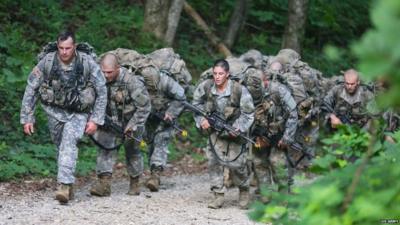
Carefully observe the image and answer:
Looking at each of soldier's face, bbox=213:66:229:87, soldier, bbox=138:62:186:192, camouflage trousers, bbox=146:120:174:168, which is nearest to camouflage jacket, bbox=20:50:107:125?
soldier's face, bbox=213:66:229:87

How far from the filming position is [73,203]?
1085 cm

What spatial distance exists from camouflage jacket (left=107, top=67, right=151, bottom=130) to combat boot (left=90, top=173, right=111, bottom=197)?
30.4 inches

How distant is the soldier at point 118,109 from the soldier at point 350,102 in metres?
3.14

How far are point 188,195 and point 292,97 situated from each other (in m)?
2.16

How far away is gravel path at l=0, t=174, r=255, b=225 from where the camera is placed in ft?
32.3

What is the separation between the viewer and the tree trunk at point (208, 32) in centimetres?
2155

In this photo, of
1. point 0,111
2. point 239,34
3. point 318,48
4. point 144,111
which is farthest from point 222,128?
point 318,48

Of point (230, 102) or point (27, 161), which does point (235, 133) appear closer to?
point (230, 102)

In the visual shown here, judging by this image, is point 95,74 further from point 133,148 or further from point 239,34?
point 239,34

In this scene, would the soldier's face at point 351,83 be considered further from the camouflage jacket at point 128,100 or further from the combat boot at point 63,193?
the combat boot at point 63,193

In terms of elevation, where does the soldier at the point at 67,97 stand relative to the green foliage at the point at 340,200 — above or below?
above

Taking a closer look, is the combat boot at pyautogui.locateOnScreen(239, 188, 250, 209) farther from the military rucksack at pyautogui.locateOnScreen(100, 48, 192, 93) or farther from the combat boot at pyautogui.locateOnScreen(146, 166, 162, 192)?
the military rucksack at pyautogui.locateOnScreen(100, 48, 192, 93)

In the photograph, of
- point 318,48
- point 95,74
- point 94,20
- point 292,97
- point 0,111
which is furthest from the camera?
point 318,48

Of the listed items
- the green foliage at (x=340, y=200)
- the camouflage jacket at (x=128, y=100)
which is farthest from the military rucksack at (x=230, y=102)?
the green foliage at (x=340, y=200)
